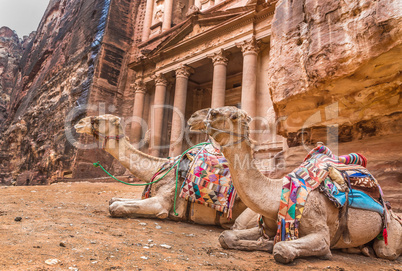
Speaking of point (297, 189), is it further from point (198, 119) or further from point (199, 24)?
point (199, 24)

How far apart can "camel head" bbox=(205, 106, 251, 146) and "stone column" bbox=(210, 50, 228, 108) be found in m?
11.2

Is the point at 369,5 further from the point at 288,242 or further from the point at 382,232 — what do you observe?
the point at 288,242

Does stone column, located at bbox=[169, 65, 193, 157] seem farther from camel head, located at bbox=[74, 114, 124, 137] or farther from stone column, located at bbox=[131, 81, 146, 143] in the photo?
camel head, located at bbox=[74, 114, 124, 137]

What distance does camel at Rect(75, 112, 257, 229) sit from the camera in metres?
3.50

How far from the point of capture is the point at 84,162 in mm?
16797

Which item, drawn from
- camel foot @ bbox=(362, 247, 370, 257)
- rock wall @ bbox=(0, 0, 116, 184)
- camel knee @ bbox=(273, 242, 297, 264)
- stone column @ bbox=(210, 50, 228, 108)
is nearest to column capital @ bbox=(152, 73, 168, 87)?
stone column @ bbox=(210, 50, 228, 108)

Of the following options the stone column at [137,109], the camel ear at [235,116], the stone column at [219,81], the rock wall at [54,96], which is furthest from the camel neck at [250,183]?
the rock wall at [54,96]

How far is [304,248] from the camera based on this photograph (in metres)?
2.11

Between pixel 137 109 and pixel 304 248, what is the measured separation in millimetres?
17240

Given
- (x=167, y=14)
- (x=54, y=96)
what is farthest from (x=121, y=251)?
(x=54, y=96)

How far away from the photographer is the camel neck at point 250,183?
221 cm

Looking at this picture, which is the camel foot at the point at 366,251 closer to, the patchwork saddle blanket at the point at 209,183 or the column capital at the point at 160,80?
the patchwork saddle blanket at the point at 209,183

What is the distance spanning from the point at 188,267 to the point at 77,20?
1054 inches

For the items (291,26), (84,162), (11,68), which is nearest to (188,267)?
(291,26)
